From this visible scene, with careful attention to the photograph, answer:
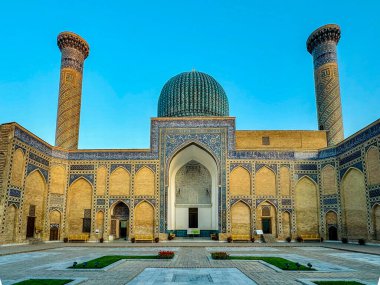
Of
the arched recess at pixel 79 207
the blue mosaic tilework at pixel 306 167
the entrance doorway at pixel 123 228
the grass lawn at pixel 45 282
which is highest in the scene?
the blue mosaic tilework at pixel 306 167

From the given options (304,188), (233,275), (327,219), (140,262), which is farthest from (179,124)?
(233,275)

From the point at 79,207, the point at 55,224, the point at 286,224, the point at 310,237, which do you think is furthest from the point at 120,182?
the point at 310,237

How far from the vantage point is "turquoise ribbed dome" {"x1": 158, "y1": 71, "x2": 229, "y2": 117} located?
1082 inches

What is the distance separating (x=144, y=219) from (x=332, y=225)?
11.3 m

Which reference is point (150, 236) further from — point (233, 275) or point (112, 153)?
point (233, 275)

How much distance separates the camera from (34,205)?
19359 millimetres

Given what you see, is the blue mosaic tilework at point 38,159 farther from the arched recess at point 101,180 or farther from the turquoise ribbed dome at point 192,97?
the turquoise ribbed dome at point 192,97

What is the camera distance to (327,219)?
21.2 m

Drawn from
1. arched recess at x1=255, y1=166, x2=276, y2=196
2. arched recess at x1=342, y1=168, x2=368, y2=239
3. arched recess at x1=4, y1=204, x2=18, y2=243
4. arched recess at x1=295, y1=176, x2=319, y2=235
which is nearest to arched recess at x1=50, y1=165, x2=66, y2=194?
arched recess at x1=4, y1=204, x2=18, y2=243

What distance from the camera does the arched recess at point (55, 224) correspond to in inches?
826

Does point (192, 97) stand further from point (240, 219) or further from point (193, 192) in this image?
point (240, 219)

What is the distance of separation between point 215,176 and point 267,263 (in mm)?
13816

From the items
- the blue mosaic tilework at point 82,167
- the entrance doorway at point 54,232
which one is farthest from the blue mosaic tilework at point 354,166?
the entrance doorway at point 54,232

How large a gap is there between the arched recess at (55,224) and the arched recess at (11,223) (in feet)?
12.3
